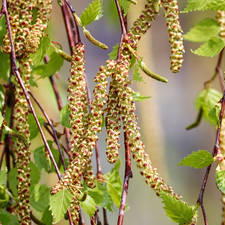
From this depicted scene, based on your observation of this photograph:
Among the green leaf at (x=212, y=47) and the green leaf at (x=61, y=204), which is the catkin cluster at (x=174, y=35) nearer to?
the green leaf at (x=212, y=47)

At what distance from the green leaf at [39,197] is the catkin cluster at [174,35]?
1.10ft

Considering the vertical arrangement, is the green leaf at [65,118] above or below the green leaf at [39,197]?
above

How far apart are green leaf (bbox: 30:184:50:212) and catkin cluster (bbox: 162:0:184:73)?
1.10ft

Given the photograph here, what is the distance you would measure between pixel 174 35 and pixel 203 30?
1.13 ft

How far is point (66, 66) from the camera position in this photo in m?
2.12

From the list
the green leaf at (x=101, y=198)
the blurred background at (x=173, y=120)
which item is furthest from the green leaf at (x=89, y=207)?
the blurred background at (x=173, y=120)

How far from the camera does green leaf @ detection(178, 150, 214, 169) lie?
0.38m

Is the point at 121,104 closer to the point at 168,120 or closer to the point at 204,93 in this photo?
the point at 204,93

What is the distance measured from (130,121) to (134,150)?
4 cm

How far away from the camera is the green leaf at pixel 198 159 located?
0.38 m

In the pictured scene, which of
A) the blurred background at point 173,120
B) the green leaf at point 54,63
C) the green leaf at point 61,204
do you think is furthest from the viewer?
the blurred background at point 173,120

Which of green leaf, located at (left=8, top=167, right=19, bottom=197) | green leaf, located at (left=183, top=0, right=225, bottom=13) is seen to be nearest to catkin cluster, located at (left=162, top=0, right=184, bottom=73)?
green leaf, located at (left=183, top=0, right=225, bottom=13)

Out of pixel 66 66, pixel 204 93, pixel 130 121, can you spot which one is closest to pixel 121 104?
pixel 130 121

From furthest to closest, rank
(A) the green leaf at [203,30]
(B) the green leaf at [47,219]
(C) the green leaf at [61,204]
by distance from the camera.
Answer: (A) the green leaf at [203,30] < (B) the green leaf at [47,219] < (C) the green leaf at [61,204]
